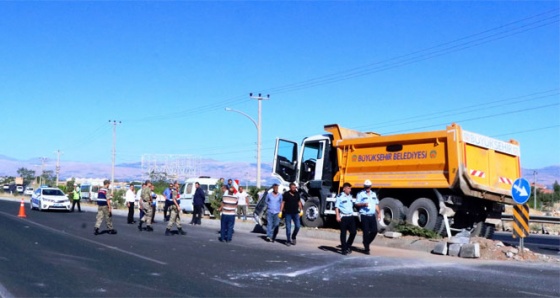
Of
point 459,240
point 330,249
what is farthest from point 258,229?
point 459,240

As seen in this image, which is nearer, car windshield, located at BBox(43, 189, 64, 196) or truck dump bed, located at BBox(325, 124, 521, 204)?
truck dump bed, located at BBox(325, 124, 521, 204)

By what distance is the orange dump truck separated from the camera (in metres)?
16.5

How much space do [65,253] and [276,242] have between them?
5.97 meters

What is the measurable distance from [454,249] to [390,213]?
3675 mm

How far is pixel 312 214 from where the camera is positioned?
1989cm

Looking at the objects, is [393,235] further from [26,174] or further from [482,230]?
[26,174]

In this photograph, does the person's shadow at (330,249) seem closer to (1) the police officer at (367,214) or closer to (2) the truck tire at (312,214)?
(1) the police officer at (367,214)

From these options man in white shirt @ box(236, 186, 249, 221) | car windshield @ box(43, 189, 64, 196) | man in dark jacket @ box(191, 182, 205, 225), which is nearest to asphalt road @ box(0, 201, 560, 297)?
man in dark jacket @ box(191, 182, 205, 225)

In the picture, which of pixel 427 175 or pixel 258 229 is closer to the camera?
pixel 427 175

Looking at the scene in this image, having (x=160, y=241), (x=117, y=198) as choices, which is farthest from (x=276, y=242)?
(x=117, y=198)

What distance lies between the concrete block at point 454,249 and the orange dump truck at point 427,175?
2.28 m

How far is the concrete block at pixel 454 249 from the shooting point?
14.1m

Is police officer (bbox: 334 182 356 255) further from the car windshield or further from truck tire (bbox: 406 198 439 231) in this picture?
the car windshield

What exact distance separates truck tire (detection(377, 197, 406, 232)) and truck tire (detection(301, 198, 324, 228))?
240 centimetres
